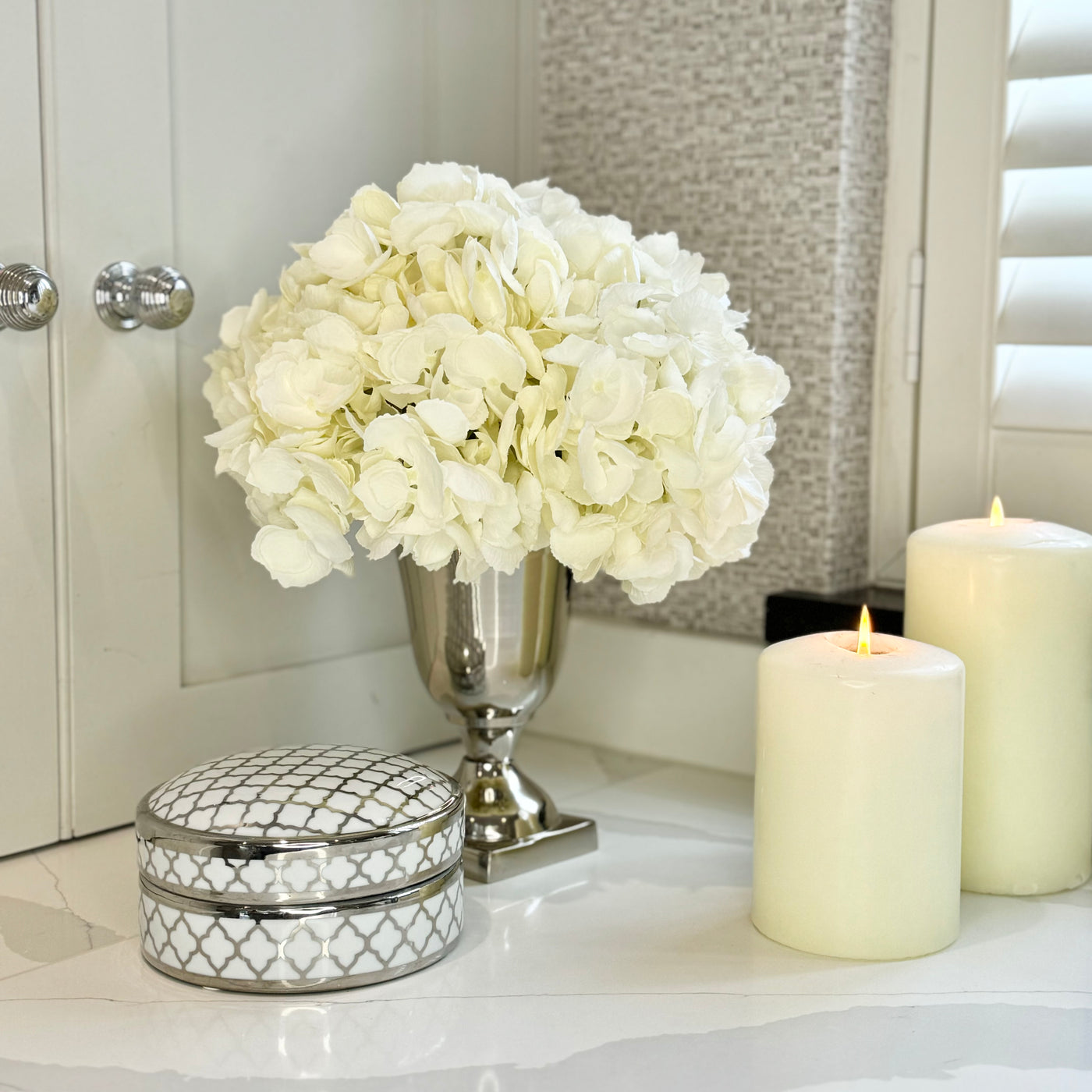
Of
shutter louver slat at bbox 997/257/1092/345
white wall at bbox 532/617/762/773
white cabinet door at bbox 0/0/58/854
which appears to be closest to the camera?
white cabinet door at bbox 0/0/58/854

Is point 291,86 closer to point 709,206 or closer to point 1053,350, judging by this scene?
point 709,206

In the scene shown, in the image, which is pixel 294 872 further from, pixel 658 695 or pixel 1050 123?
pixel 1050 123

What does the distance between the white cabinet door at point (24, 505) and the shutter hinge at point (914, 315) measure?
602mm

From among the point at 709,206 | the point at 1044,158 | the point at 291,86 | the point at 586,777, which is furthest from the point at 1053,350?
the point at 291,86

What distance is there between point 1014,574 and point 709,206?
0.41 metres

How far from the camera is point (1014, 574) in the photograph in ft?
2.56

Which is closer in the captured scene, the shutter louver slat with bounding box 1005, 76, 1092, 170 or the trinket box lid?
the trinket box lid

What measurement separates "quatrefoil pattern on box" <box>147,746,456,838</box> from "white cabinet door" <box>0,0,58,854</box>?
0.18 meters

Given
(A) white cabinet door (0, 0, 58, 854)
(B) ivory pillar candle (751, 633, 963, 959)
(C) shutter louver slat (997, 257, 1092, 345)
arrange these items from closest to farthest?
(B) ivory pillar candle (751, 633, 963, 959) < (A) white cabinet door (0, 0, 58, 854) < (C) shutter louver slat (997, 257, 1092, 345)

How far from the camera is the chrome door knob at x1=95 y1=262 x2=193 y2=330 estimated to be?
842 millimetres

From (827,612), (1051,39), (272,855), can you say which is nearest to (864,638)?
(827,612)

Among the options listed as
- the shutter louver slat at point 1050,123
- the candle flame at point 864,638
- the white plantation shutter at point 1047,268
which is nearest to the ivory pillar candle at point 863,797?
the candle flame at point 864,638

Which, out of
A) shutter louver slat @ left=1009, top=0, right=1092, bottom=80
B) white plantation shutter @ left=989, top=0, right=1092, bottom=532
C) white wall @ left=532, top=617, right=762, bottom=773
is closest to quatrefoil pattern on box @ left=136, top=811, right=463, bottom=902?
white wall @ left=532, top=617, right=762, bottom=773

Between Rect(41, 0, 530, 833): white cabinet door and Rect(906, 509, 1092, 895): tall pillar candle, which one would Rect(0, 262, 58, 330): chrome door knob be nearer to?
Rect(41, 0, 530, 833): white cabinet door
